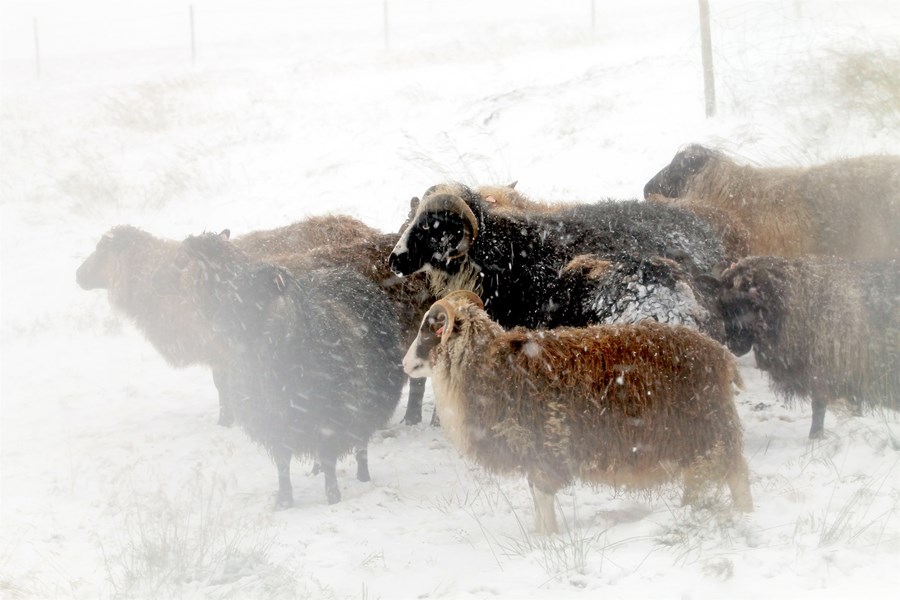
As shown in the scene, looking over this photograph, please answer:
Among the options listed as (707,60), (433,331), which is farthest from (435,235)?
(707,60)

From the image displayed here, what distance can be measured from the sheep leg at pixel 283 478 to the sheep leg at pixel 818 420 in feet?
13.8

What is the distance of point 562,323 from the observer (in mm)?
6777

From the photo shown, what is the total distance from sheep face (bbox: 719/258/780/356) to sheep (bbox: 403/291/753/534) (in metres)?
1.67

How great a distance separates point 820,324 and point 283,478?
174 inches

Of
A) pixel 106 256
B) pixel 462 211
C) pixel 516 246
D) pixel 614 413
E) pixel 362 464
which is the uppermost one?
pixel 462 211

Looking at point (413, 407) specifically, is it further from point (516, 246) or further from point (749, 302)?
point (749, 302)

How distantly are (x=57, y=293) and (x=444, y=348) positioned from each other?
Answer: 39.7 ft

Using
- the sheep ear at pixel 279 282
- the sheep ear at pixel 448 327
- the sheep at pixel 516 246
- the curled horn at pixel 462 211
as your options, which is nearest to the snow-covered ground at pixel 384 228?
the sheep ear at pixel 448 327

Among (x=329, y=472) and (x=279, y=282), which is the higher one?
(x=279, y=282)

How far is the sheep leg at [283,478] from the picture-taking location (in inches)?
263

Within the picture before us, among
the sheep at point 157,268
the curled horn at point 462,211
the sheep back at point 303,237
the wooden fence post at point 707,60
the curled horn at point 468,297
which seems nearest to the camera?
the curled horn at point 468,297

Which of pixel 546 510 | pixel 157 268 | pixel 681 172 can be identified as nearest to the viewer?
pixel 546 510

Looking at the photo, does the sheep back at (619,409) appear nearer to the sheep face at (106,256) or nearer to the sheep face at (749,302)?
the sheep face at (749,302)

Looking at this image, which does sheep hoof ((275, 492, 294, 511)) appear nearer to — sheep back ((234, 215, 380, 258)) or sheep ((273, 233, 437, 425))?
sheep ((273, 233, 437, 425))
